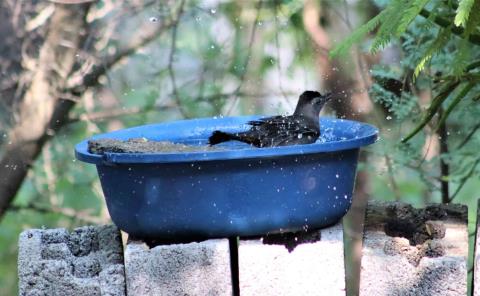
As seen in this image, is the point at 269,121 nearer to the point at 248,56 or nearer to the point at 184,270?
the point at 184,270

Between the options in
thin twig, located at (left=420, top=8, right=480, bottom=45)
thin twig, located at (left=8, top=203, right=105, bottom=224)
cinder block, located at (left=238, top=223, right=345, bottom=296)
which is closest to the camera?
cinder block, located at (left=238, top=223, right=345, bottom=296)

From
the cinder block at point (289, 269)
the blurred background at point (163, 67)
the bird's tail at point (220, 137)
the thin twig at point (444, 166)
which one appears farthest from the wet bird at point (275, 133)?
the blurred background at point (163, 67)

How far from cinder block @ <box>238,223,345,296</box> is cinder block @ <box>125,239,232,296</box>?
62 mm

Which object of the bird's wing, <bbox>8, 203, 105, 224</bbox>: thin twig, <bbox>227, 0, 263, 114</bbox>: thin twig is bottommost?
<bbox>8, 203, 105, 224</bbox>: thin twig

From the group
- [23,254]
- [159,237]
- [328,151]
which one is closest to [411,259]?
[328,151]

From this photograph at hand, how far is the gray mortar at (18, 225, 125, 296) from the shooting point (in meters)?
2.81

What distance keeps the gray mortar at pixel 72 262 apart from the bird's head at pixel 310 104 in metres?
0.87

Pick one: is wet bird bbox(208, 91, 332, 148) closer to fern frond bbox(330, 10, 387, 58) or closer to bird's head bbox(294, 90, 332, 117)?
bird's head bbox(294, 90, 332, 117)

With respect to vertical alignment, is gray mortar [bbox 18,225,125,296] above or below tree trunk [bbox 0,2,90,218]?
below

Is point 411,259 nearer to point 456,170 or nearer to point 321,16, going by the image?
point 456,170

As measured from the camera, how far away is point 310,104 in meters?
3.54

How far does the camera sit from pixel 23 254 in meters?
2.95

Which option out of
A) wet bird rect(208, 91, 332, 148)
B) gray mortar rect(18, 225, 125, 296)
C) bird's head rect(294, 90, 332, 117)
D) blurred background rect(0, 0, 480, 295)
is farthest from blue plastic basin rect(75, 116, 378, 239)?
blurred background rect(0, 0, 480, 295)

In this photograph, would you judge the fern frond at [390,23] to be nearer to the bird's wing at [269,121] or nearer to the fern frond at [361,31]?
the fern frond at [361,31]
